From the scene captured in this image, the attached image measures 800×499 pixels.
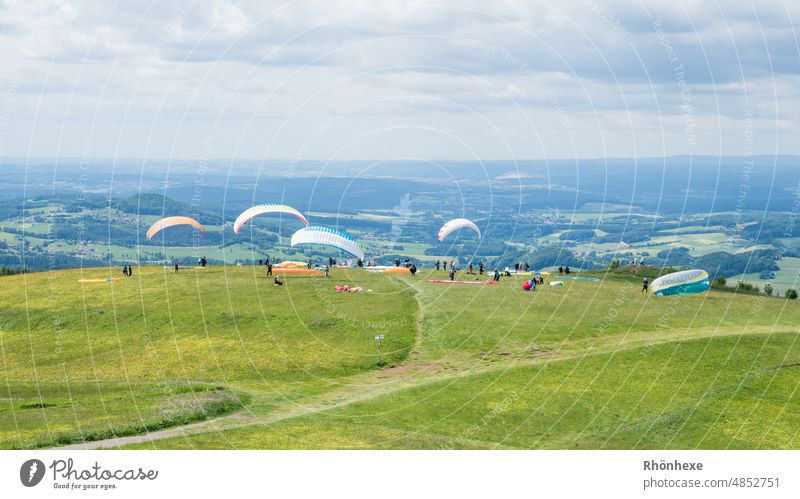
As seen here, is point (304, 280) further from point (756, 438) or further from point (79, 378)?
point (756, 438)

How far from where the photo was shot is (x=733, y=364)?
7406 cm

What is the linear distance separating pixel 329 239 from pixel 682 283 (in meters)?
42.7

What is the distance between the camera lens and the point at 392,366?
77.2 m

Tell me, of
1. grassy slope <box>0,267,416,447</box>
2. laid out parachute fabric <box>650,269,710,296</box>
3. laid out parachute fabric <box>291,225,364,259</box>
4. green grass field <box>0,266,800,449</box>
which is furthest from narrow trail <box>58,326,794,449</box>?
laid out parachute fabric <box>291,225,364,259</box>

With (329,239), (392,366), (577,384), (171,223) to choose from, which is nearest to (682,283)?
(577,384)

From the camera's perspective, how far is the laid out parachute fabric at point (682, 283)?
98.2 metres

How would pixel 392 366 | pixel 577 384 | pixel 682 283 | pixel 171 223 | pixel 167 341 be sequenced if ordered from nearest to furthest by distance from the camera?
pixel 577 384, pixel 392 366, pixel 167 341, pixel 682 283, pixel 171 223

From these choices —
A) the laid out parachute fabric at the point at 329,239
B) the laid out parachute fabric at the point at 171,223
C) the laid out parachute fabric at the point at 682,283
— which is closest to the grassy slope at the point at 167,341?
the laid out parachute fabric at the point at 329,239

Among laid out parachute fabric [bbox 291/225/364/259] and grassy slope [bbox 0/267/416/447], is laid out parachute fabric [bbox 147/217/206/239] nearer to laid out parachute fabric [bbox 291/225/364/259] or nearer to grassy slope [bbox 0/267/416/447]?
grassy slope [bbox 0/267/416/447]

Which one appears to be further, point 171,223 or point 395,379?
point 171,223

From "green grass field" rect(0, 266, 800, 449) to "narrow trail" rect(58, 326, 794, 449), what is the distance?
0.26 m

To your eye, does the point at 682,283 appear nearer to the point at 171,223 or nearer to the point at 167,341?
the point at 167,341

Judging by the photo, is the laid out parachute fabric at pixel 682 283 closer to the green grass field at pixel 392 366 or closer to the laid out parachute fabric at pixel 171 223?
the green grass field at pixel 392 366

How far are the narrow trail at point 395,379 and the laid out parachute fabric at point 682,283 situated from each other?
13.1 m
